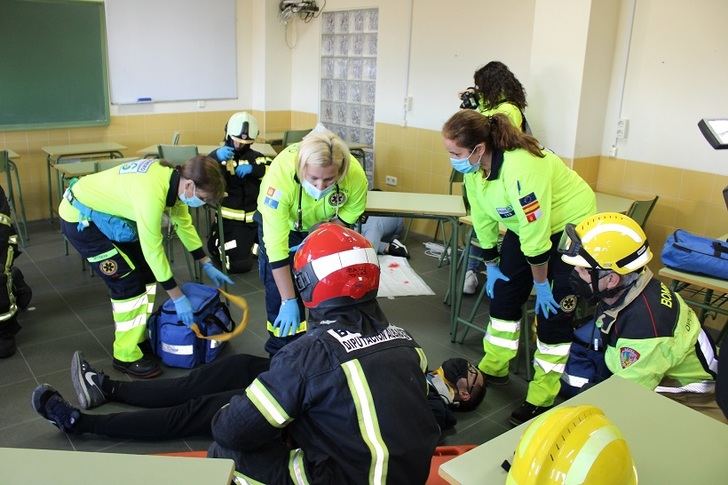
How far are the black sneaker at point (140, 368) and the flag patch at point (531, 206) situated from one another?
2164 millimetres

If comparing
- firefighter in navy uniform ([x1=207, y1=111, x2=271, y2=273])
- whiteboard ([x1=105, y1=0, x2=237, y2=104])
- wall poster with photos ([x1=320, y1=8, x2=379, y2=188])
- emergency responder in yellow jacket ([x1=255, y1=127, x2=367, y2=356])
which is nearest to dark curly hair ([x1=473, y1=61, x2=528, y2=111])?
emergency responder in yellow jacket ([x1=255, y1=127, x2=367, y2=356])

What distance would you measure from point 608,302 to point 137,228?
2280 millimetres

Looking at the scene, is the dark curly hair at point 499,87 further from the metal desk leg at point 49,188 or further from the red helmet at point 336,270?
the metal desk leg at point 49,188

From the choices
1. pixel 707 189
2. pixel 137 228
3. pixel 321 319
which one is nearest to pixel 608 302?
pixel 321 319

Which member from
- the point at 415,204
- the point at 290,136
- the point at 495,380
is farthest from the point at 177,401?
the point at 290,136

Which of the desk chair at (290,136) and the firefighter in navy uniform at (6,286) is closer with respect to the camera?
the firefighter in navy uniform at (6,286)

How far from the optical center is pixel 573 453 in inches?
45.3

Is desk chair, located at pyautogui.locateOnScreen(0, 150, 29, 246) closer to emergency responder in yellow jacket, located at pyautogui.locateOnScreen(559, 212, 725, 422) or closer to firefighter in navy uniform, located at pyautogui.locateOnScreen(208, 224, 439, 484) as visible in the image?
firefighter in navy uniform, located at pyautogui.locateOnScreen(208, 224, 439, 484)

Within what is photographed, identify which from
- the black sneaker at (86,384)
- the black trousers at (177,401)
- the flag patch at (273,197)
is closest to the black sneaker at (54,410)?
the black trousers at (177,401)

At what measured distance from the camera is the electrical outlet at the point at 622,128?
15.5 ft

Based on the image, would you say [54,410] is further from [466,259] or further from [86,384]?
[466,259]

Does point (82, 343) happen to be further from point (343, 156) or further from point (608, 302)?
point (608, 302)

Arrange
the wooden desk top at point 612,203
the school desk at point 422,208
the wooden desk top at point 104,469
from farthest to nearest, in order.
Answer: the wooden desk top at point 612,203, the school desk at point 422,208, the wooden desk top at point 104,469

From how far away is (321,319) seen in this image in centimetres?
161
